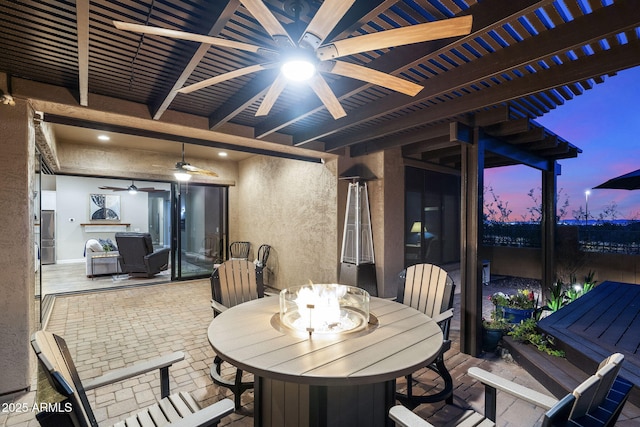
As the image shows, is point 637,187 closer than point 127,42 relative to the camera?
No

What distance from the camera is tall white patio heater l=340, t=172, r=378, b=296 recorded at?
497 centimetres

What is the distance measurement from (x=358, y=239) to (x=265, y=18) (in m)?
3.98

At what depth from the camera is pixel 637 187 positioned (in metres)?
4.96

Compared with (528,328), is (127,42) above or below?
above

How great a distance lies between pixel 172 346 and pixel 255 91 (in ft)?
10.1

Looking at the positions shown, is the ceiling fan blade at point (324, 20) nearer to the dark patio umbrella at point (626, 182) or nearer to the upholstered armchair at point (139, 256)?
the dark patio umbrella at point (626, 182)

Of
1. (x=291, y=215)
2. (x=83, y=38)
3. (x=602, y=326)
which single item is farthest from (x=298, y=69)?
(x=291, y=215)

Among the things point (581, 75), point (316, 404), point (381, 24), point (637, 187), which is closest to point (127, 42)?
point (381, 24)

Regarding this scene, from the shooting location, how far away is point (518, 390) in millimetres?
1504

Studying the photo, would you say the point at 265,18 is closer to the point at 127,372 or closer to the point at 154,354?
the point at 127,372

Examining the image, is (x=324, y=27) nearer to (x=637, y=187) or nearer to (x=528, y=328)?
(x=528, y=328)

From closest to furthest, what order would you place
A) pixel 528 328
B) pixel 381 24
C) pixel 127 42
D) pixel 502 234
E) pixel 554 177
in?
pixel 381 24 → pixel 127 42 → pixel 528 328 → pixel 554 177 → pixel 502 234

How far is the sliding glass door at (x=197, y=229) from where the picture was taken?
284 inches

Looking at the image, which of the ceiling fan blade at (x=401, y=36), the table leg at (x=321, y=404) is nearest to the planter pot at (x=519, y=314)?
the table leg at (x=321, y=404)
